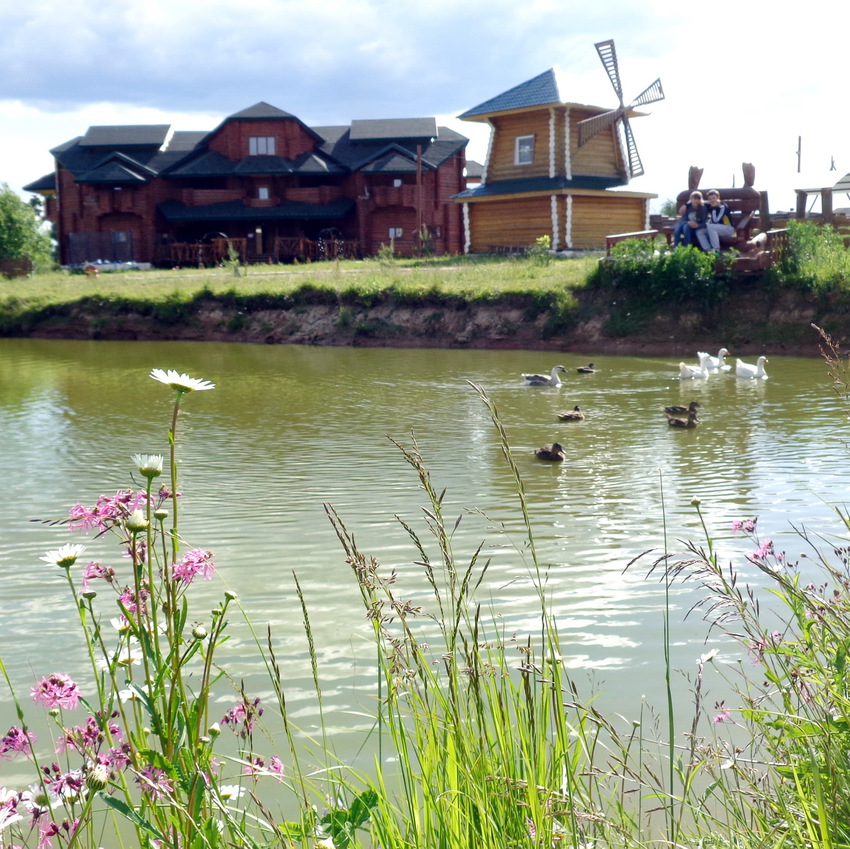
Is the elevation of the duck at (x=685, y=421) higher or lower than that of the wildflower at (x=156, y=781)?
lower

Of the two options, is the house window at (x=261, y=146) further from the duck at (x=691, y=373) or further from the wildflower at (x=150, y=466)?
the wildflower at (x=150, y=466)

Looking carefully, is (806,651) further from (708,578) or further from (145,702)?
(708,578)

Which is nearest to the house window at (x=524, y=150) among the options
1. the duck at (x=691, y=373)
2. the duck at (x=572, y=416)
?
the duck at (x=691, y=373)

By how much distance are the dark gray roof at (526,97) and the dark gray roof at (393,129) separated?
42.5ft

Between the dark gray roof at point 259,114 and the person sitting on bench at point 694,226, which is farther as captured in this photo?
the dark gray roof at point 259,114

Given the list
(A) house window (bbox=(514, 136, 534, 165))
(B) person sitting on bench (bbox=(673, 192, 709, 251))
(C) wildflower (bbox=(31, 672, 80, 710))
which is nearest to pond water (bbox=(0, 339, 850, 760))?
(C) wildflower (bbox=(31, 672, 80, 710))

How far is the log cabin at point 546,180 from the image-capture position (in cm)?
3894

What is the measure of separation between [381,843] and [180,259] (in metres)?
51.5

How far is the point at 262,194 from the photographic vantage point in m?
52.8

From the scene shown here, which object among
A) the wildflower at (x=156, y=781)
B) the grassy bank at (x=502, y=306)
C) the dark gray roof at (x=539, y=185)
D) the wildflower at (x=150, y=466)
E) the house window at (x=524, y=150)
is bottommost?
the wildflower at (x=156, y=781)

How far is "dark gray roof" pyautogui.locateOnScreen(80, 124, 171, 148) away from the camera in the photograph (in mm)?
55656

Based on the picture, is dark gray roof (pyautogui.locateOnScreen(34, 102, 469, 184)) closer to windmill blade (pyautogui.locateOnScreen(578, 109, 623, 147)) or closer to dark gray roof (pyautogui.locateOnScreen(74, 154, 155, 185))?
dark gray roof (pyautogui.locateOnScreen(74, 154, 155, 185))

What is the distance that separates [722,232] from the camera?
82.2 feet

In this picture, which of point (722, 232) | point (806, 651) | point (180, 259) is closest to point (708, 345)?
point (722, 232)
